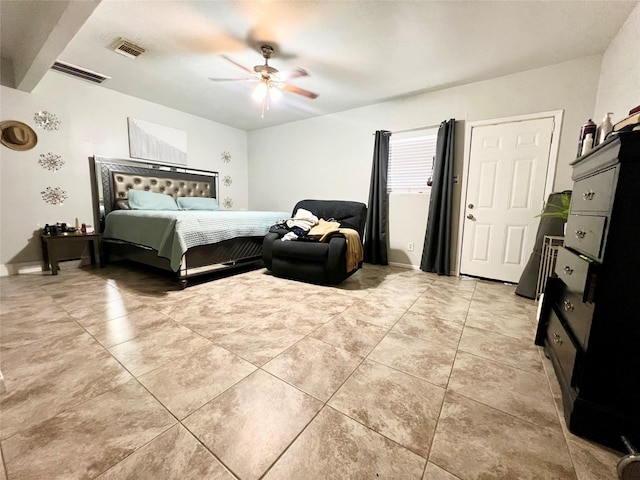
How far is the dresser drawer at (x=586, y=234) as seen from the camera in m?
0.97

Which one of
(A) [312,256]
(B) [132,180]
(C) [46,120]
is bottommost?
(A) [312,256]

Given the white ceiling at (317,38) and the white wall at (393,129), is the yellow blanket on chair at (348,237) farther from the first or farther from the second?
the white ceiling at (317,38)

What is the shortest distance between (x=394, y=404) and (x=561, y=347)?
2.94 ft

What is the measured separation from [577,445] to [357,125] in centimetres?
405

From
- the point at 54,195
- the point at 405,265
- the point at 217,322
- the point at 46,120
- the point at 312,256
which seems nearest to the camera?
the point at 217,322

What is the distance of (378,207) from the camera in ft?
12.5

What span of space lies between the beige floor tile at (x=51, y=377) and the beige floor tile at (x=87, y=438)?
73 millimetres

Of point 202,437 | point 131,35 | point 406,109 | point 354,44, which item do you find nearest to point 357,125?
point 406,109

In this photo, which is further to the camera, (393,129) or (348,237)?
(393,129)

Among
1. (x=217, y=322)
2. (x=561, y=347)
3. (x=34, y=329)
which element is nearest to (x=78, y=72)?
(x=34, y=329)

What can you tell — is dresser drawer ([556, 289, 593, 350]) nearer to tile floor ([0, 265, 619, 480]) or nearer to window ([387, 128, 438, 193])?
tile floor ([0, 265, 619, 480])

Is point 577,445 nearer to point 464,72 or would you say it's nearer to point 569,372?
point 569,372

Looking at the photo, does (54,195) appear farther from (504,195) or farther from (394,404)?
(504,195)

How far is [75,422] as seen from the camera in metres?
0.99
